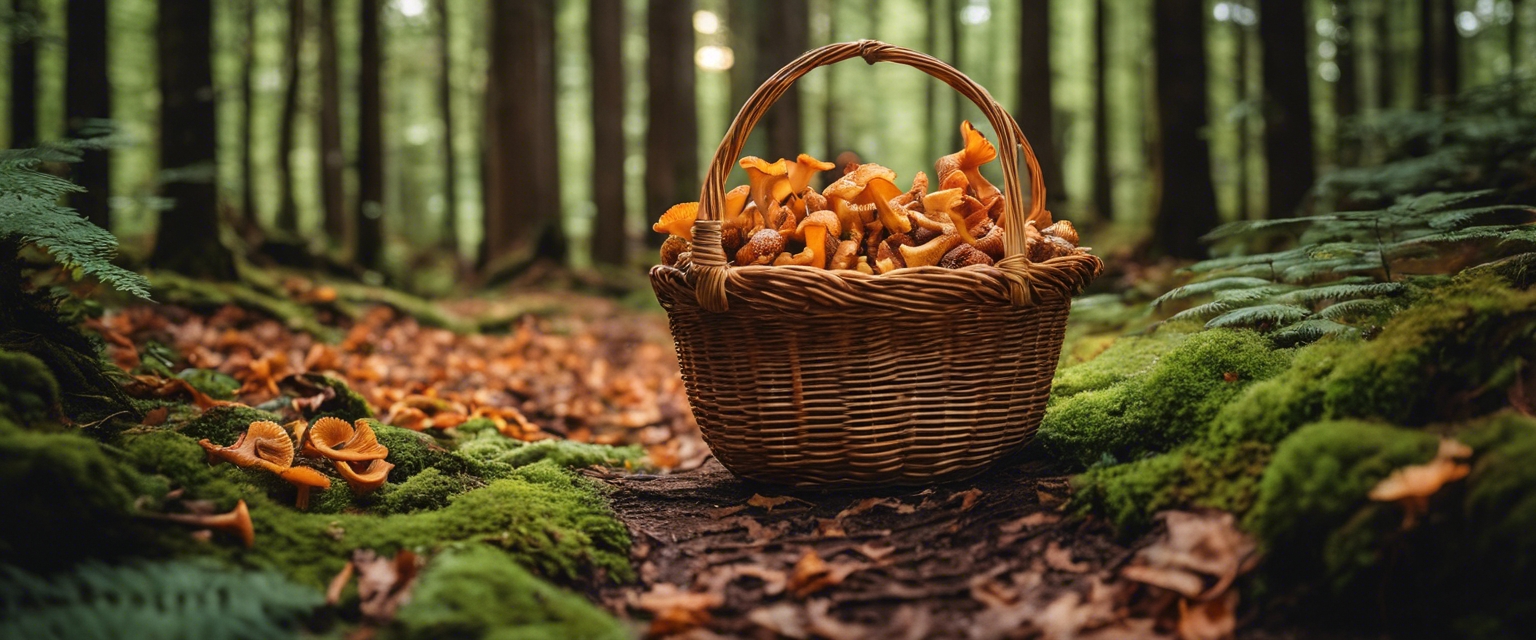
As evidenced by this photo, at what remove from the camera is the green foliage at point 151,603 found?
1402mm

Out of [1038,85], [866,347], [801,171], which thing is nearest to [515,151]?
[1038,85]

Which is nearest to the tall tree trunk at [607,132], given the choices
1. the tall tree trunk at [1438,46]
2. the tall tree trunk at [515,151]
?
the tall tree trunk at [515,151]

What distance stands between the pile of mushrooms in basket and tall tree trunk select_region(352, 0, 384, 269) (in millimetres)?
7566

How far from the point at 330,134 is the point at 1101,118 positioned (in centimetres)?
1284

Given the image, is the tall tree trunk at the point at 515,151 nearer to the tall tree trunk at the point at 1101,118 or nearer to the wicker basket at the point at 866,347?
the tall tree trunk at the point at 1101,118

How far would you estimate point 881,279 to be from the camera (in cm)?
231

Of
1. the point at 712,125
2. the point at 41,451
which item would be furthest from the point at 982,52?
the point at 41,451

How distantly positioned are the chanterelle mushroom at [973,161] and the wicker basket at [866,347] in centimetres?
26

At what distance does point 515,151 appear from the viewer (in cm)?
1135

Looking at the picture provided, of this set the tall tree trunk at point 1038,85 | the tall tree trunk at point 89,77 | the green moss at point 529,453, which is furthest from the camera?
the tall tree trunk at point 1038,85

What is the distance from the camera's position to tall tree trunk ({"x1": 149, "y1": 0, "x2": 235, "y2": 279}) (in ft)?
18.3

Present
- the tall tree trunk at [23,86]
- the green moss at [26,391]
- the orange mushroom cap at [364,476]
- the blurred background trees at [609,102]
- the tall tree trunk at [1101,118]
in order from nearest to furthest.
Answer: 1. the green moss at [26,391]
2. the orange mushroom cap at [364,476]
3. the tall tree trunk at [23,86]
4. the blurred background trees at [609,102]
5. the tall tree trunk at [1101,118]

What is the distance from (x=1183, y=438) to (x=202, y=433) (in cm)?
299

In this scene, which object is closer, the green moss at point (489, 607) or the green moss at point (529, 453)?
the green moss at point (489, 607)
